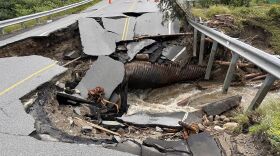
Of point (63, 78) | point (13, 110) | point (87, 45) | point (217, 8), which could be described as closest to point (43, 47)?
point (87, 45)

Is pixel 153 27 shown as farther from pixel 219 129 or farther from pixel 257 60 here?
pixel 219 129

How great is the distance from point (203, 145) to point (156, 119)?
2285mm

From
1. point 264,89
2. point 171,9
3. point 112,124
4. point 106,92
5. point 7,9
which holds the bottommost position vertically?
point 7,9

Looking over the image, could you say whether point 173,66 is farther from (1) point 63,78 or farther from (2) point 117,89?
(1) point 63,78

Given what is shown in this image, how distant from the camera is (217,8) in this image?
16531 millimetres

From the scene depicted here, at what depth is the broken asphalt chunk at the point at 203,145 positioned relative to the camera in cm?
565

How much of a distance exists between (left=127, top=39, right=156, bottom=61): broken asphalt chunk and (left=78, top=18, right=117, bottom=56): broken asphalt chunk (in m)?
0.55

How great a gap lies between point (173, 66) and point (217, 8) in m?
5.28

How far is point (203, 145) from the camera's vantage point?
5.88m

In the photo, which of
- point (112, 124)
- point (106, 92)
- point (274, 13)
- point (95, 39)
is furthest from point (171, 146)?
point (274, 13)

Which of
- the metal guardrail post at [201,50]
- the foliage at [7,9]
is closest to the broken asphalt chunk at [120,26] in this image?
the metal guardrail post at [201,50]

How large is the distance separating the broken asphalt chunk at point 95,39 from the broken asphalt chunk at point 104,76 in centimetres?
106

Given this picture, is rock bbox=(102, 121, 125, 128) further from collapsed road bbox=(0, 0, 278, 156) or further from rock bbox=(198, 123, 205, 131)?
rock bbox=(198, 123, 205, 131)

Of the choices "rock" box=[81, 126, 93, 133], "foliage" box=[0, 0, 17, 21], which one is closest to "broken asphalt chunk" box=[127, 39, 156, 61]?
"rock" box=[81, 126, 93, 133]
